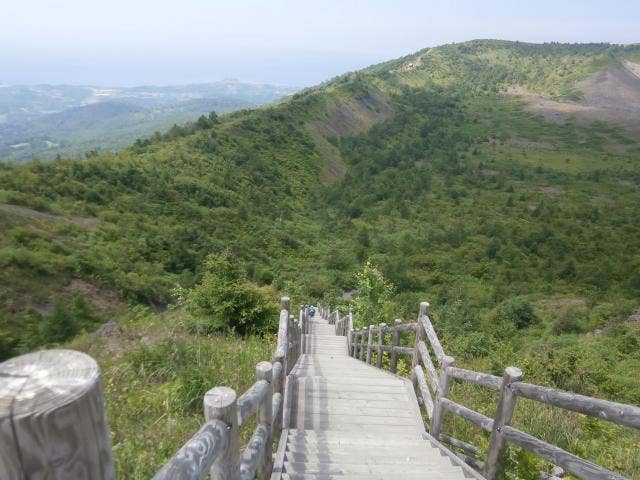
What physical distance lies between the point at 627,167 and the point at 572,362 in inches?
2847

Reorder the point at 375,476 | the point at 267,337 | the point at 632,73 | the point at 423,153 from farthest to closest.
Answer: the point at 632,73 → the point at 423,153 → the point at 267,337 → the point at 375,476

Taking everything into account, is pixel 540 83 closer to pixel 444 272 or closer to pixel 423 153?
pixel 423 153

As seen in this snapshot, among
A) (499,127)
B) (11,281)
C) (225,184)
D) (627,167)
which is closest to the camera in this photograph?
(11,281)

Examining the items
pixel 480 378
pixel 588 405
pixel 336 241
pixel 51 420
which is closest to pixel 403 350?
pixel 480 378

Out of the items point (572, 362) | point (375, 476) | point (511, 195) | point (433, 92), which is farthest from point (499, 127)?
point (375, 476)

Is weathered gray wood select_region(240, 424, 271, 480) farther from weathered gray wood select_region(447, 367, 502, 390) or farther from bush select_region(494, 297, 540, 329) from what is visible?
bush select_region(494, 297, 540, 329)

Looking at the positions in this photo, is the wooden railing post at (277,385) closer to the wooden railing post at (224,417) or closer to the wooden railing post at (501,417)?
the wooden railing post at (224,417)

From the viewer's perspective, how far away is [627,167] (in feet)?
219

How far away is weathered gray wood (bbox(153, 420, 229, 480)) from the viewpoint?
1.47 metres

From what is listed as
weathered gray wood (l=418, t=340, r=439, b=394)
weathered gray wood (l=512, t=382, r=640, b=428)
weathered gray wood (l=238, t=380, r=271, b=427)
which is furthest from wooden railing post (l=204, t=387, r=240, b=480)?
weathered gray wood (l=418, t=340, r=439, b=394)

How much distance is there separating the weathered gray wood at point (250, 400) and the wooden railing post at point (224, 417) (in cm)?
23

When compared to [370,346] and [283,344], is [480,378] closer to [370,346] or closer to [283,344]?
[283,344]

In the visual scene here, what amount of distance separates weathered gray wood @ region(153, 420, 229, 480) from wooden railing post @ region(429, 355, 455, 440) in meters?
3.15

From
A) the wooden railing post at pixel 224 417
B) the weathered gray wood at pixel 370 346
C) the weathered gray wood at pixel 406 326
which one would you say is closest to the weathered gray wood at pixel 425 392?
the weathered gray wood at pixel 406 326
